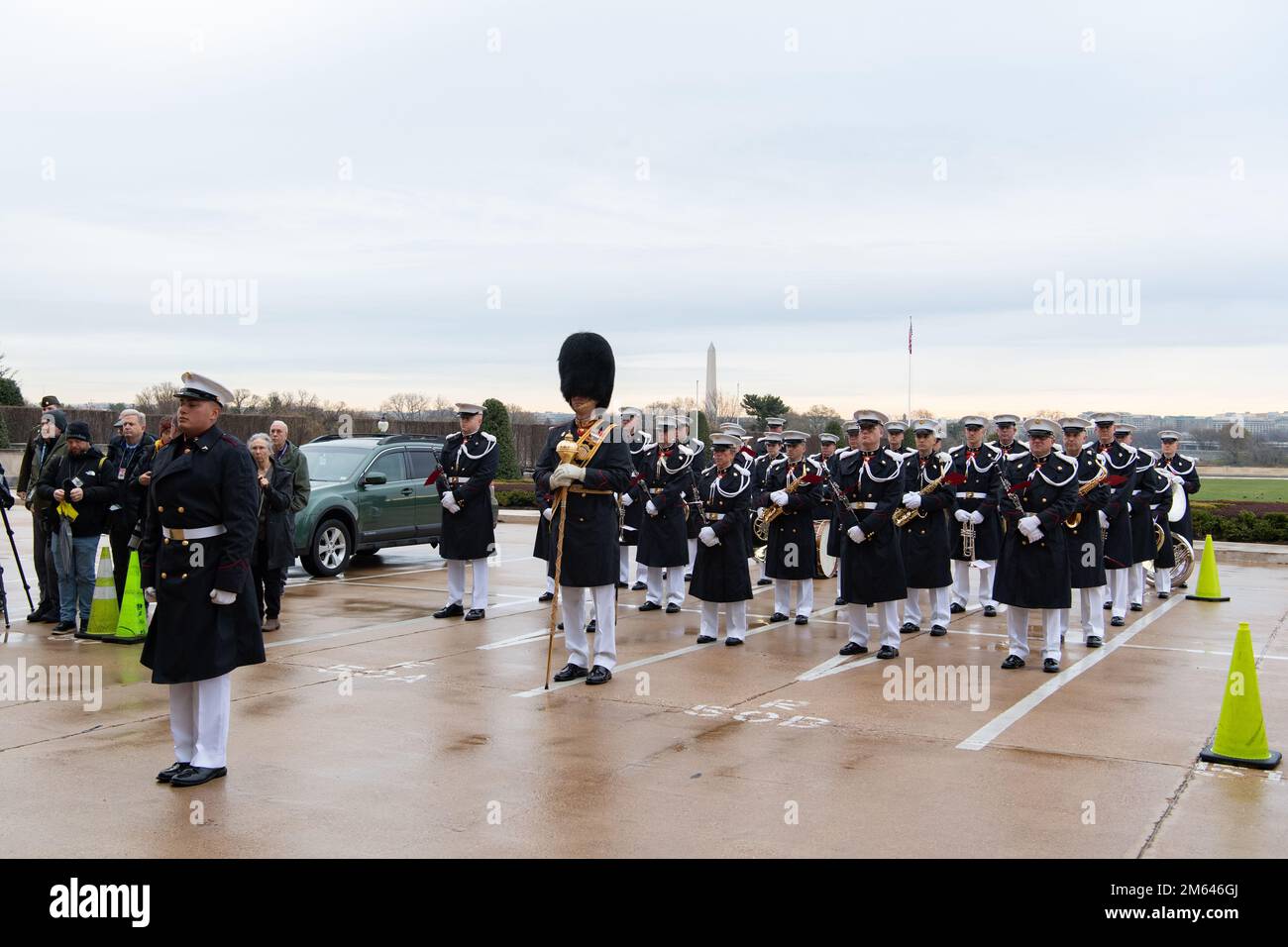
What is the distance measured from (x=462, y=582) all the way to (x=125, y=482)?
3.34 m

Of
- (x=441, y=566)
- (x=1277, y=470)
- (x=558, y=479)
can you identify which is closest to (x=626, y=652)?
(x=558, y=479)

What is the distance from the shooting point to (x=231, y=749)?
6.43 metres

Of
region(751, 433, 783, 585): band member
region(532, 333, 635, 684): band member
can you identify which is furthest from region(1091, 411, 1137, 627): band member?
region(532, 333, 635, 684): band member

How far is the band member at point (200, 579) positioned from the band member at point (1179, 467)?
12.1 meters

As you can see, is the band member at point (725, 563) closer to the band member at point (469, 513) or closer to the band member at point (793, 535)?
the band member at point (793, 535)

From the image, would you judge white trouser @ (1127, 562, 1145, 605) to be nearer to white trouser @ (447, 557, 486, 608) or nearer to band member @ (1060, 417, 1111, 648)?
band member @ (1060, 417, 1111, 648)

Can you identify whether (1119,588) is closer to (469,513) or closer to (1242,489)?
(469,513)

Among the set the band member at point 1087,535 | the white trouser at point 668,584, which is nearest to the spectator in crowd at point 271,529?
the white trouser at point 668,584

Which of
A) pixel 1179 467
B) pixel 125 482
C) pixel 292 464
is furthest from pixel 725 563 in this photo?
pixel 1179 467

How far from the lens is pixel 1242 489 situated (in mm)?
44688

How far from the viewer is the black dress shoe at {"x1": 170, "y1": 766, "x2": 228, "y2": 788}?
18.8 ft

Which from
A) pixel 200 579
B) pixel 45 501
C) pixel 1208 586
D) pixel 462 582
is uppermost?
A: pixel 45 501

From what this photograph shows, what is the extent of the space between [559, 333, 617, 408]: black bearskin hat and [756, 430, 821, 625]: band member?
3068mm

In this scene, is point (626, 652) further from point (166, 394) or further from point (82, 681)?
point (166, 394)
